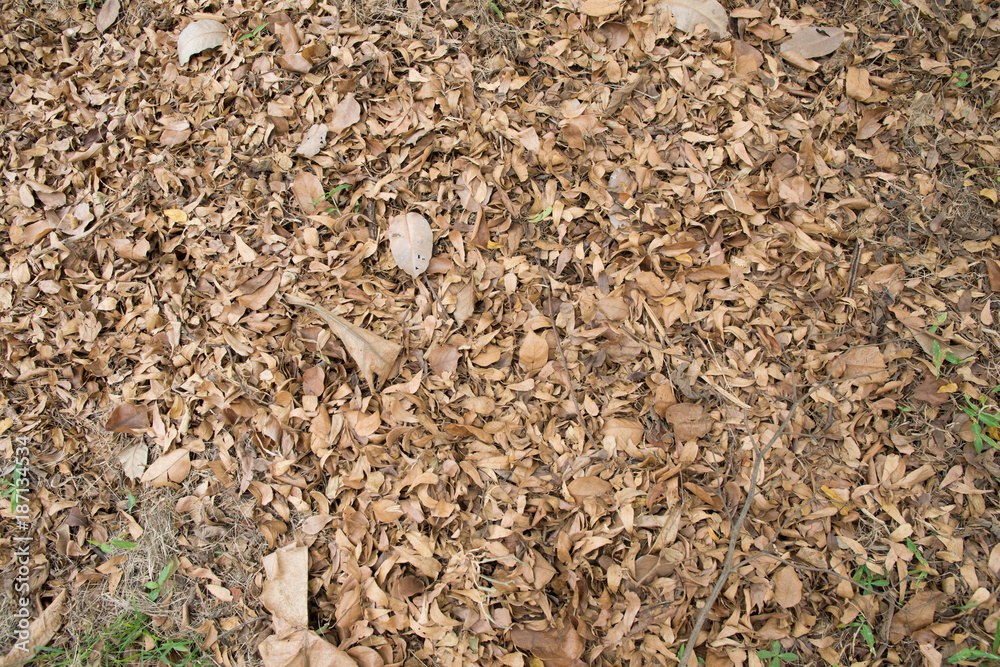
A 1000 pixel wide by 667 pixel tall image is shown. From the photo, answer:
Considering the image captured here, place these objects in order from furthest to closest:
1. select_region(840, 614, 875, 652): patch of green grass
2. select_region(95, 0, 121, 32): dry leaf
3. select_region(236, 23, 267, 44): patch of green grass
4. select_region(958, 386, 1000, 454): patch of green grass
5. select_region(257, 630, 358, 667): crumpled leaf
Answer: select_region(95, 0, 121, 32): dry leaf < select_region(236, 23, 267, 44): patch of green grass < select_region(958, 386, 1000, 454): patch of green grass < select_region(840, 614, 875, 652): patch of green grass < select_region(257, 630, 358, 667): crumpled leaf

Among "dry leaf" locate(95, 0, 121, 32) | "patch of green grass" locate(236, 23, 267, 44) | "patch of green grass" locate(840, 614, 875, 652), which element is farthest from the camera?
"dry leaf" locate(95, 0, 121, 32)

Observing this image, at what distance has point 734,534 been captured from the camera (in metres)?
1.70

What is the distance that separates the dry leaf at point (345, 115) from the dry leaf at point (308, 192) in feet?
0.67

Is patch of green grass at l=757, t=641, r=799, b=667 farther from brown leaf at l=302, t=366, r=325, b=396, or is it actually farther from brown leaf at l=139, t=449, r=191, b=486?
brown leaf at l=139, t=449, r=191, b=486

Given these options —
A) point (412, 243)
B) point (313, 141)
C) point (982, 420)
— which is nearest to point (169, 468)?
point (412, 243)

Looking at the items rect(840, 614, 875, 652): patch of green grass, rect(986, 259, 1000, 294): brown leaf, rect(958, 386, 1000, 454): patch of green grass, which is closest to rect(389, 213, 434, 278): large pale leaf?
rect(840, 614, 875, 652): patch of green grass

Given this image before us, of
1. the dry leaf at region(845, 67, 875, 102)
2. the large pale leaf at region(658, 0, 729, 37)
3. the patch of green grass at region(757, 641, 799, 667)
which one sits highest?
the large pale leaf at region(658, 0, 729, 37)

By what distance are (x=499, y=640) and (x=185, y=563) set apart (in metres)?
1.06

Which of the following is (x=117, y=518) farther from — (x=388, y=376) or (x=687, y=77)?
(x=687, y=77)

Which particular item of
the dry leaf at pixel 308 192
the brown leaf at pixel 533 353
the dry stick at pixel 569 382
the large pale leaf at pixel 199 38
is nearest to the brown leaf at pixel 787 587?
the dry stick at pixel 569 382

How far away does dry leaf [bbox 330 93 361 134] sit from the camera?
2.00m

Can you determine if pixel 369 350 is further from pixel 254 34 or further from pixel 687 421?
pixel 254 34

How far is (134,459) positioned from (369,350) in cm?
92

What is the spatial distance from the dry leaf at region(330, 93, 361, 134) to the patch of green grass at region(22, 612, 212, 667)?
1.80m
